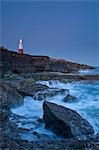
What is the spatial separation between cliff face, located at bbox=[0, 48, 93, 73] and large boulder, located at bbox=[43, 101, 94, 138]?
11094 millimetres

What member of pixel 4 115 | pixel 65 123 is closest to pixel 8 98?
pixel 4 115

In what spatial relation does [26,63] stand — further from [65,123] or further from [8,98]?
[65,123]

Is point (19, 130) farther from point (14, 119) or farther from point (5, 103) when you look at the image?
point (5, 103)

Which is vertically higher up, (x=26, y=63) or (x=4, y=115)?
(x=26, y=63)

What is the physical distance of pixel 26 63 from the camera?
2241 cm

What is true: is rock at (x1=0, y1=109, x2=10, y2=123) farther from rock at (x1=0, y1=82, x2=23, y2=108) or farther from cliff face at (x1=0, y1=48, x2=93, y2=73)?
cliff face at (x1=0, y1=48, x2=93, y2=73)

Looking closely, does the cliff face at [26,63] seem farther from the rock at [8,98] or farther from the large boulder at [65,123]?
the large boulder at [65,123]

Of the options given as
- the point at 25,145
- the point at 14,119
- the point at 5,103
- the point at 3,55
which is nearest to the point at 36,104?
the point at 5,103

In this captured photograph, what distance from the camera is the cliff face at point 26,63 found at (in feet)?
61.0

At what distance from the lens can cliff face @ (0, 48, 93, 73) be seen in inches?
732

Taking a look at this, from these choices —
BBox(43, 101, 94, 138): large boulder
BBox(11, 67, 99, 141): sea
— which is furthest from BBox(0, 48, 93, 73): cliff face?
BBox(43, 101, 94, 138): large boulder

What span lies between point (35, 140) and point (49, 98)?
3880 mm

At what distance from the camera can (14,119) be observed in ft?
19.3

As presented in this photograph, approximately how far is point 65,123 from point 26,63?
58.1 feet
